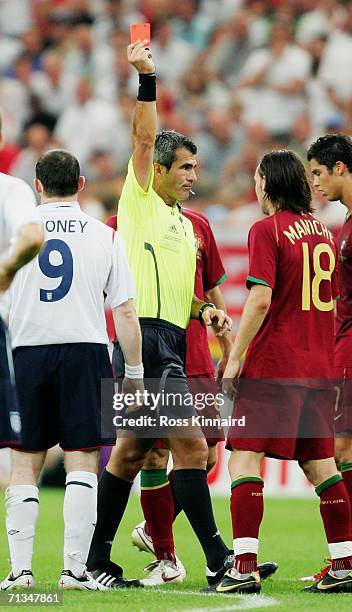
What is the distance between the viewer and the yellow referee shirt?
649cm

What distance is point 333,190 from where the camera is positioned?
22.2 ft

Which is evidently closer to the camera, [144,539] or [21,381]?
[21,381]

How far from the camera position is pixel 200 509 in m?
6.30

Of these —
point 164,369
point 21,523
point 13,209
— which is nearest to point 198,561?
point 164,369

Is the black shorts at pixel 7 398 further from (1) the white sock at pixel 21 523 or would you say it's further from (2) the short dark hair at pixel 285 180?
(2) the short dark hair at pixel 285 180

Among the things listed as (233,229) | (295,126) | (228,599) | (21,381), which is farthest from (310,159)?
(295,126)

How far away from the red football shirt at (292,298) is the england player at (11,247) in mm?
1556

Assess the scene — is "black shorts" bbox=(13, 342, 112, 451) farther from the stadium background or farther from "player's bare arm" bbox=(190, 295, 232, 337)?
the stadium background

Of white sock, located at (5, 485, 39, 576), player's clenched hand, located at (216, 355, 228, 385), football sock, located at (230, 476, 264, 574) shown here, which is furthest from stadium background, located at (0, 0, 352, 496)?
white sock, located at (5, 485, 39, 576)

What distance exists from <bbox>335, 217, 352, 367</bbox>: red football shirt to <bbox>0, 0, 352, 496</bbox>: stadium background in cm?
739

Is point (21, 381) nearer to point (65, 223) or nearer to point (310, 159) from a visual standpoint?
→ point (65, 223)

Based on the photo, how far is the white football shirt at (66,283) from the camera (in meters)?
6.05

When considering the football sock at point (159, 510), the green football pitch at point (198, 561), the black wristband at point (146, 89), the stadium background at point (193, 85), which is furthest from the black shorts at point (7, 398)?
the stadium background at point (193, 85)

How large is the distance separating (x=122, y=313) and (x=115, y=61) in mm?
11527
